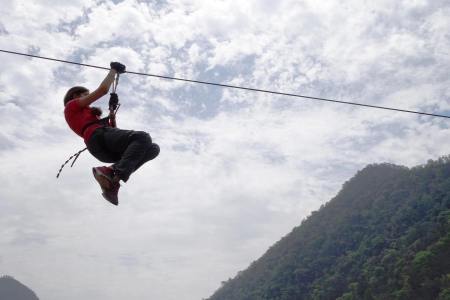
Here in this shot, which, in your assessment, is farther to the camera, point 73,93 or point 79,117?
point 73,93

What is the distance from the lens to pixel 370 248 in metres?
122

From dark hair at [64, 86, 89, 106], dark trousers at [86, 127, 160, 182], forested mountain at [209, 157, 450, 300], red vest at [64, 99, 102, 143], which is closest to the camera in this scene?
dark trousers at [86, 127, 160, 182]

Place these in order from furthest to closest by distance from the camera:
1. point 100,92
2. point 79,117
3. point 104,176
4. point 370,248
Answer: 1. point 370,248
2. point 79,117
3. point 100,92
4. point 104,176

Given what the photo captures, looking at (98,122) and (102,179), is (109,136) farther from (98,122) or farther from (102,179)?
(102,179)

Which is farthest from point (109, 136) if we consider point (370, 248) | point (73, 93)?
point (370, 248)

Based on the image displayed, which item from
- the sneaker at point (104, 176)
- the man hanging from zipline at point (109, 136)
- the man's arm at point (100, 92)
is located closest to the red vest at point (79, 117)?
the man hanging from zipline at point (109, 136)

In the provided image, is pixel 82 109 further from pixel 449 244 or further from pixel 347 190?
pixel 347 190

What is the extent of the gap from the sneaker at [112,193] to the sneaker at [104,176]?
46mm

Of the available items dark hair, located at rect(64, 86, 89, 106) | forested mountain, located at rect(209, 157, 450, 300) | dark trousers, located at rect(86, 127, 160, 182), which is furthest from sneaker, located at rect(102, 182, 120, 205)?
forested mountain, located at rect(209, 157, 450, 300)

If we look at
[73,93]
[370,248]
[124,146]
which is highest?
[370,248]

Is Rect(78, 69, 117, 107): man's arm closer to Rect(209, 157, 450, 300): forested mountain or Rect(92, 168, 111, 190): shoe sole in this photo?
Rect(92, 168, 111, 190): shoe sole

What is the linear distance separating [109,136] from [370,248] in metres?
125

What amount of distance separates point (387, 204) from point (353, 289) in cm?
5862

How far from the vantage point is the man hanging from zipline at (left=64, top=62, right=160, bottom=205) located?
5.14 metres
